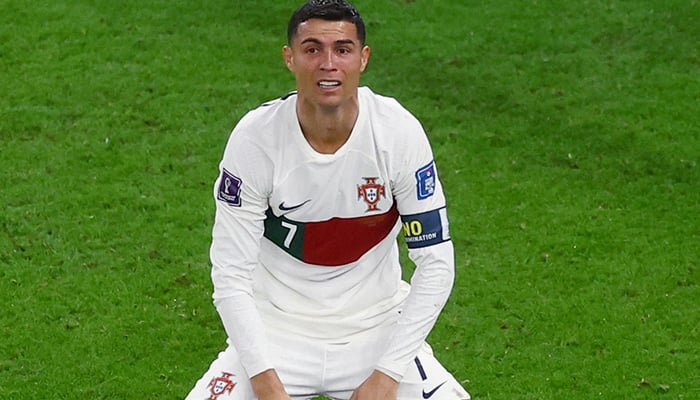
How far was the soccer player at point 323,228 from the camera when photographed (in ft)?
17.4

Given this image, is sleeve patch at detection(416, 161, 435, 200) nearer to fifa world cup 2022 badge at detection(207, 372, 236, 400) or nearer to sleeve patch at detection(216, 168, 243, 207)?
sleeve patch at detection(216, 168, 243, 207)

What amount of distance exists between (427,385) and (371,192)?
34.9 inches

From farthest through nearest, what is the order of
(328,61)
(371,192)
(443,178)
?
(443,178) → (371,192) → (328,61)

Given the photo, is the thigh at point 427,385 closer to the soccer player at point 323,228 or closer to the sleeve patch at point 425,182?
the soccer player at point 323,228

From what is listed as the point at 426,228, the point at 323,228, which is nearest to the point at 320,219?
the point at 323,228

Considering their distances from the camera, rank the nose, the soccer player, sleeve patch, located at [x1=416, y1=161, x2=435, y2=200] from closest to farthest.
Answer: the nose
the soccer player
sleeve patch, located at [x1=416, y1=161, x2=435, y2=200]

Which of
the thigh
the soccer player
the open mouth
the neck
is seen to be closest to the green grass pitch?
the thigh

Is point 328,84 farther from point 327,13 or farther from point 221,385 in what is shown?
point 221,385

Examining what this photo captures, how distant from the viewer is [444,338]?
7.83 meters

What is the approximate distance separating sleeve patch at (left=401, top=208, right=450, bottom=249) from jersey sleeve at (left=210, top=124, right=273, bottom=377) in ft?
2.16

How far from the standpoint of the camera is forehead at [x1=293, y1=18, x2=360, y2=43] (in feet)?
17.1

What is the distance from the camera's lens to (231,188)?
5.39 metres

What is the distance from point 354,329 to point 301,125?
96cm

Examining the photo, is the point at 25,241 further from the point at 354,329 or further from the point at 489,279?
the point at 354,329
